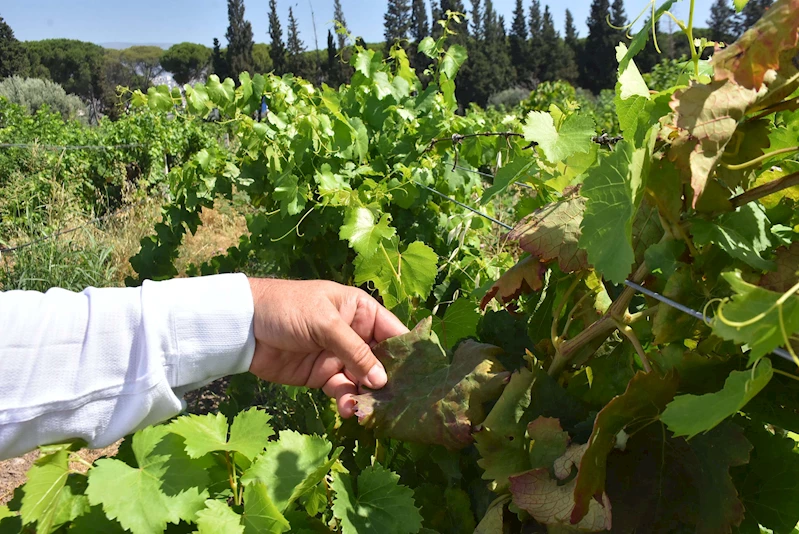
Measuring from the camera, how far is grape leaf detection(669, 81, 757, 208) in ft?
2.04

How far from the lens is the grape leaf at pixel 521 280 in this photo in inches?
36.2

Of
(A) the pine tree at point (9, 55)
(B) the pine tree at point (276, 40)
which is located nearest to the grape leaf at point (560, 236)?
Answer: (B) the pine tree at point (276, 40)

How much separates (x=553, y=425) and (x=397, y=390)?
310 mm

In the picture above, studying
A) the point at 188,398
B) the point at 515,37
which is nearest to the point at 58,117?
the point at 188,398

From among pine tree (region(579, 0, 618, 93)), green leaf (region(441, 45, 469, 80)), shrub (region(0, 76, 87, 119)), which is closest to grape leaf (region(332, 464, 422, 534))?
green leaf (region(441, 45, 469, 80))

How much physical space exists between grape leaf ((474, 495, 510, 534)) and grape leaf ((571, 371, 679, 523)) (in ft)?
0.52

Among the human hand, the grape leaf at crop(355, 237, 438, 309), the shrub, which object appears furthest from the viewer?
the shrub

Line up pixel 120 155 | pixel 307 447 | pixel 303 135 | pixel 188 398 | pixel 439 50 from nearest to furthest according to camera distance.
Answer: pixel 307 447, pixel 303 135, pixel 439 50, pixel 188 398, pixel 120 155

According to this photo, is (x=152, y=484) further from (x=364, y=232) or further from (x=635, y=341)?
(x=364, y=232)

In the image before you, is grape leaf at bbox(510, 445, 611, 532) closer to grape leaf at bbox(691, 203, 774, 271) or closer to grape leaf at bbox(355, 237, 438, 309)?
grape leaf at bbox(691, 203, 774, 271)

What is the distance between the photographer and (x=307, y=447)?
0.95 m

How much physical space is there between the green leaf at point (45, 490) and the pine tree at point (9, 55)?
51395 millimetres

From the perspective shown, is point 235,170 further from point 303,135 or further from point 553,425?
point 553,425

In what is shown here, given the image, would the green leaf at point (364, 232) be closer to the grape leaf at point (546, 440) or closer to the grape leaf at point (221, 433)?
the grape leaf at point (221, 433)
